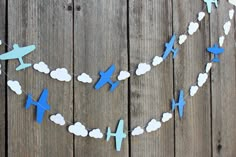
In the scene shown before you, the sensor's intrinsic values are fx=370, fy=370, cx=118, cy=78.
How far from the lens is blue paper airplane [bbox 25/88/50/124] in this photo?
933 millimetres

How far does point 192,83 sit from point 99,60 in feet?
1.05

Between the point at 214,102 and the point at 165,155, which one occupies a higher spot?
the point at 214,102

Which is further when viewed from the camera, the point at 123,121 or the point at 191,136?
the point at 191,136

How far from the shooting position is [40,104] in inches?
37.1

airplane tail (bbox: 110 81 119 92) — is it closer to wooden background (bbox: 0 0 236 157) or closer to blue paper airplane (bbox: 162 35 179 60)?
wooden background (bbox: 0 0 236 157)

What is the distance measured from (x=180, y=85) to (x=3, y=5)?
56 cm

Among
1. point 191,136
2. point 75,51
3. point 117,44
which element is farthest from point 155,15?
point 191,136

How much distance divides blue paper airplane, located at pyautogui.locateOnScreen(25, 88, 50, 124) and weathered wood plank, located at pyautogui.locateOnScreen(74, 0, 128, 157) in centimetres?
8

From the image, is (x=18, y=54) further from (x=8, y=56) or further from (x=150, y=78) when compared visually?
(x=150, y=78)

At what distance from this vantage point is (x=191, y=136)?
1.14 m

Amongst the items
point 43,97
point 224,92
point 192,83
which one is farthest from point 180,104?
point 43,97

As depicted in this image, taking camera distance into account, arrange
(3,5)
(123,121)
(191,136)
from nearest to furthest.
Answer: (3,5)
(123,121)
(191,136)

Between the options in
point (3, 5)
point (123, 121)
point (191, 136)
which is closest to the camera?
point (3, 5)

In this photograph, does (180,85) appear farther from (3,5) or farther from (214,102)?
(3,5)
